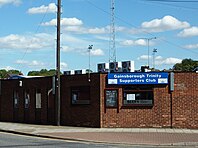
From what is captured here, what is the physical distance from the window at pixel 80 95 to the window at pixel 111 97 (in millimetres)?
1352

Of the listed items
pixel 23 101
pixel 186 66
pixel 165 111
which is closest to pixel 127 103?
pixel 165 111

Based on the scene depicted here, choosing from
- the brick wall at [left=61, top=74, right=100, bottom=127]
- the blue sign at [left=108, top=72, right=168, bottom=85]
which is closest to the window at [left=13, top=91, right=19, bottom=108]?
the brick wall at [left=61, top=74, right=100, bottom=127]

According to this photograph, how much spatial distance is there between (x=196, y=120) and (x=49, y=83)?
389 inches

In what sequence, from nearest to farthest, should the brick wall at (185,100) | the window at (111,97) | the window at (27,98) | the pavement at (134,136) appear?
the pavement at (134,136) → the brick wall at (185,100) → the window at (111,97) → the window at (27,98)

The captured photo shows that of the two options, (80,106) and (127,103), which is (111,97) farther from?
(80,106)

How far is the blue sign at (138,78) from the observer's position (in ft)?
77.0

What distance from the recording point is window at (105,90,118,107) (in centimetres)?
2405

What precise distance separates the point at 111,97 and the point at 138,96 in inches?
60.3

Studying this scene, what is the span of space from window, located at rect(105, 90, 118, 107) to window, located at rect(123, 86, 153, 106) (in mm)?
513

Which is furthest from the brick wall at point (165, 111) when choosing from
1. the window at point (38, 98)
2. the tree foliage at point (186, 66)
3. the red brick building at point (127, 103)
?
the tree foliage at point (186, 66)

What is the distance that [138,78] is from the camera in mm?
23719

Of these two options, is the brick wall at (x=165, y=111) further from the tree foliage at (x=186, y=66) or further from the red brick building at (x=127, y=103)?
the tree foliage at (x=186, y=66)

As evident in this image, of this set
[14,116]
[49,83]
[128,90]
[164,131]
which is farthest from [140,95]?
[14,116]

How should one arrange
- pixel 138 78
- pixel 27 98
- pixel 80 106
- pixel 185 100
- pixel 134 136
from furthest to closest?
pixel 27 98 → pixel 80 106 → pixel 138 78 → pixel 185 100 → pixel 134 136
